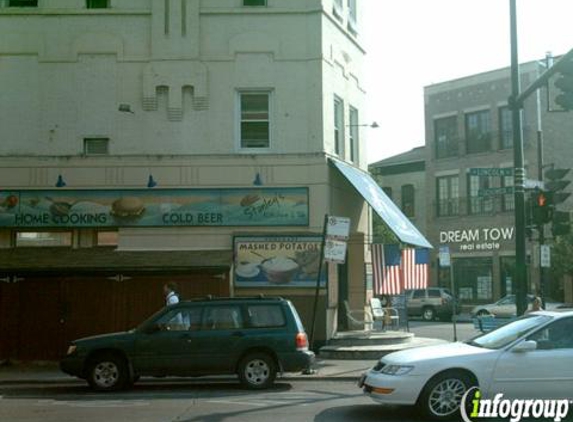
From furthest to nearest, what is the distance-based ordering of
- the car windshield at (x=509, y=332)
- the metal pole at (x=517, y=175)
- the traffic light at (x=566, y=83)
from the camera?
1. the metal pole at (x=517, y=175)
2. the traffic light at (x=566, y=83)
3. the car windshield at (x=509, y=332)

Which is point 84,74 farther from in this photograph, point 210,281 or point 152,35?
point 210,281

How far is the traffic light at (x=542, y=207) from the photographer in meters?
15.7

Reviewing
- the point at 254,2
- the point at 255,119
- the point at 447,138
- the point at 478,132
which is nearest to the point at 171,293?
the point at 255,119

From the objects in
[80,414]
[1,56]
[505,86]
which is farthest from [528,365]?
[505,86]

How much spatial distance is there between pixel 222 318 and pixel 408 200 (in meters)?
35.5

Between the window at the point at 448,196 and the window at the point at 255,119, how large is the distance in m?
27.2

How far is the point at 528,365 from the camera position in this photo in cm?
998

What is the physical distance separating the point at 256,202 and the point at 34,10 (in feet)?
24.5

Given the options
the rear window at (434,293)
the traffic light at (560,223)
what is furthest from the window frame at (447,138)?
the traffic light at (560,223)

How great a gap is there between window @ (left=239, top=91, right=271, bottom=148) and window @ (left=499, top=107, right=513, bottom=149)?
26.1 metres

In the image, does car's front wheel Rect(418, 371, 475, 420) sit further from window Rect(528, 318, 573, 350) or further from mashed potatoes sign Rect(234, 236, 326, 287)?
Answer: mashed potatoes sign Rect(234, 236, 326, 287)

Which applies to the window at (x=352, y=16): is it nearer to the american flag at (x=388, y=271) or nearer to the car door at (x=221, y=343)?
the american flag at (x=388, y=271)

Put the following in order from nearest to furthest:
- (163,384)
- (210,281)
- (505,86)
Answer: (163,384) → (210,281) → (505,86)

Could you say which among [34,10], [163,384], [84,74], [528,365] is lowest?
[163,384]
